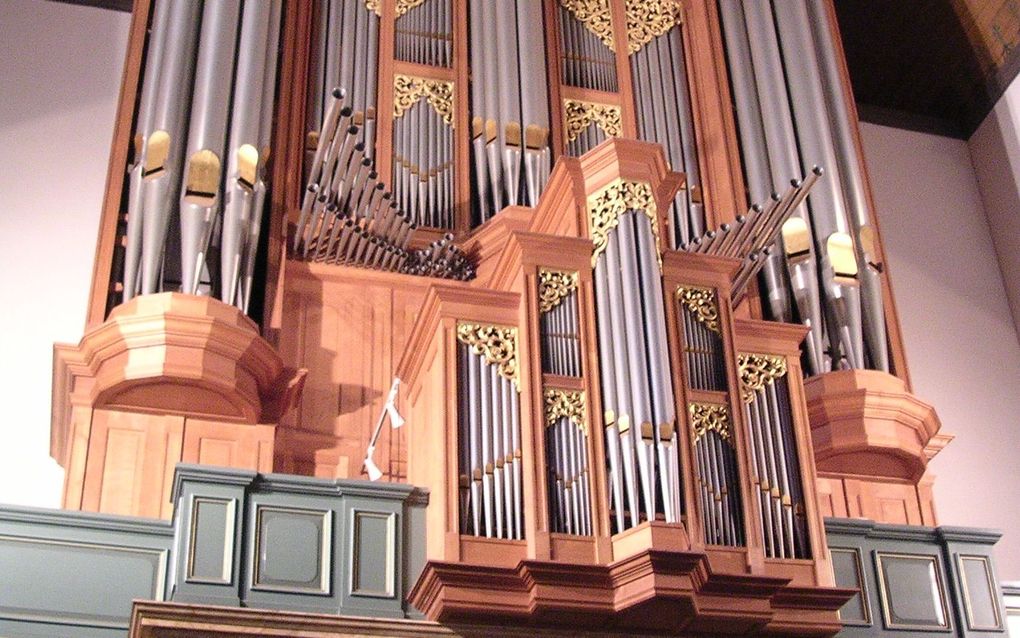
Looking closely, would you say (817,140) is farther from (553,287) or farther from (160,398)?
(160,398)

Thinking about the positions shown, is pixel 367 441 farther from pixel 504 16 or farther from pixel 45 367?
pixel 504 16

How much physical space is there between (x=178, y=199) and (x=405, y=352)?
1629 mm

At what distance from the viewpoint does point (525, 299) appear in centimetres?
780

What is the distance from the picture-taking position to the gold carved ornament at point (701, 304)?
26.4 feet

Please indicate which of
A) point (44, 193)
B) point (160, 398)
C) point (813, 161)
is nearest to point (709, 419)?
point (160, 398)

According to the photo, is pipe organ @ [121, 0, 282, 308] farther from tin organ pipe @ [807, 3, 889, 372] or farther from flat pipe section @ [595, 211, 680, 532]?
tin organ pipe @ [807, 3, 889, 372]

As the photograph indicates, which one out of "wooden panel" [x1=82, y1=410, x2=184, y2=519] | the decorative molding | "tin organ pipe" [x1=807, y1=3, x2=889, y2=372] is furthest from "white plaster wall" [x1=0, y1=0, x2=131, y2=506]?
"tin organ pipe" [x1=807, y1=3, x2=889, y2=372]

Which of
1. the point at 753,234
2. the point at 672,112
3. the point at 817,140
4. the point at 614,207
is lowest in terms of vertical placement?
the point at 614,207

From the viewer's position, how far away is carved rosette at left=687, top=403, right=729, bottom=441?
25.1 ft

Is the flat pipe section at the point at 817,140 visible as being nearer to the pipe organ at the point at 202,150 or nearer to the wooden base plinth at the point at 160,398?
the wooden base plinth at the point at 160,398

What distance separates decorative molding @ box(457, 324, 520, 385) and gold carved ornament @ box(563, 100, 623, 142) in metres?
2.95

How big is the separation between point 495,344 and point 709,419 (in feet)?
3.68

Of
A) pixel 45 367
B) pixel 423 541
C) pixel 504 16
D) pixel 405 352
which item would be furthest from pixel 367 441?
pixel 504 16

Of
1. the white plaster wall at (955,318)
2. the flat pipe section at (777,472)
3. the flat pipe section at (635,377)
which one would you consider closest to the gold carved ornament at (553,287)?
the flat pipe section at (635,377)
